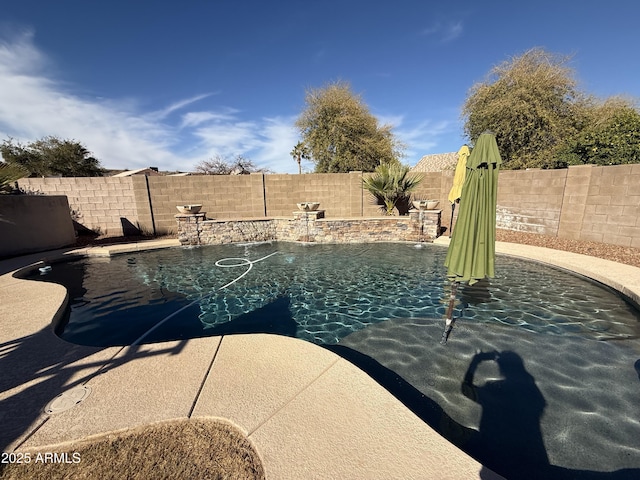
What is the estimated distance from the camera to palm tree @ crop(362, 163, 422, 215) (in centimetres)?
1316

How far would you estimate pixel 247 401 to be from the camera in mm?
2721

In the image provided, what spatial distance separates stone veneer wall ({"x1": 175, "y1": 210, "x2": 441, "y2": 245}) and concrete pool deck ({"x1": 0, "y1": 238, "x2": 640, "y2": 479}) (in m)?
7.90

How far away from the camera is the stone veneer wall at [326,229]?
11.5 m

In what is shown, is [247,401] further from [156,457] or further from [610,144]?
[610,144]

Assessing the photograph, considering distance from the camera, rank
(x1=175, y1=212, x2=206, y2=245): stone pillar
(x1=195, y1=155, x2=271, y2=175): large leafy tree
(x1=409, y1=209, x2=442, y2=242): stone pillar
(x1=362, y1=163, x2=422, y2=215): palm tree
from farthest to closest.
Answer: (x1=195, y1=155, x2=271, y2=175): large leafy tree, (x1=362, y1=163, x2=422, y2=215): palm tree, (x1=175, y1=212, x2=206, y2=245): stone pillar, (x1=409, y1=209, x2=442, y2=242): stone pillar

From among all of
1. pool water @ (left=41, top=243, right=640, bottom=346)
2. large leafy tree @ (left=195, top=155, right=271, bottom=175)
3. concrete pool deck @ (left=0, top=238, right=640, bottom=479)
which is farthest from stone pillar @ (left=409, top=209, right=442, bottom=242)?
large leafy tree @ (left=195, top=155, right=271, bottom=175)

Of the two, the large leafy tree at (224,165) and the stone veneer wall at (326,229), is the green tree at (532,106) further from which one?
the large leafy tree at (224,165)

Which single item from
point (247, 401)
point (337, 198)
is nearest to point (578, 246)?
point (337, 198)

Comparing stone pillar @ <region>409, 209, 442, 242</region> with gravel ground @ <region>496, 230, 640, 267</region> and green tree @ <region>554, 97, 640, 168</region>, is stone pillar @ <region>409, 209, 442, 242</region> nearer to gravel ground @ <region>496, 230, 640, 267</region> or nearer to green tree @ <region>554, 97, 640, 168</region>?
gravel ground @ <region>496, 230, 640, 267</region>

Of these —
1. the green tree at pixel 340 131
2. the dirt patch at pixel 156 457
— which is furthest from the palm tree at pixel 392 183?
the dirt patch at pixel 156 457

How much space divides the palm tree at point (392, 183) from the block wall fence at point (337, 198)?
88 cm

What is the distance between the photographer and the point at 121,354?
11.7ft

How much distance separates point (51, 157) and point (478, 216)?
3259 centimetres

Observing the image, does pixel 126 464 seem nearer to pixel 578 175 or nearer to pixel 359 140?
pixel 578 175
